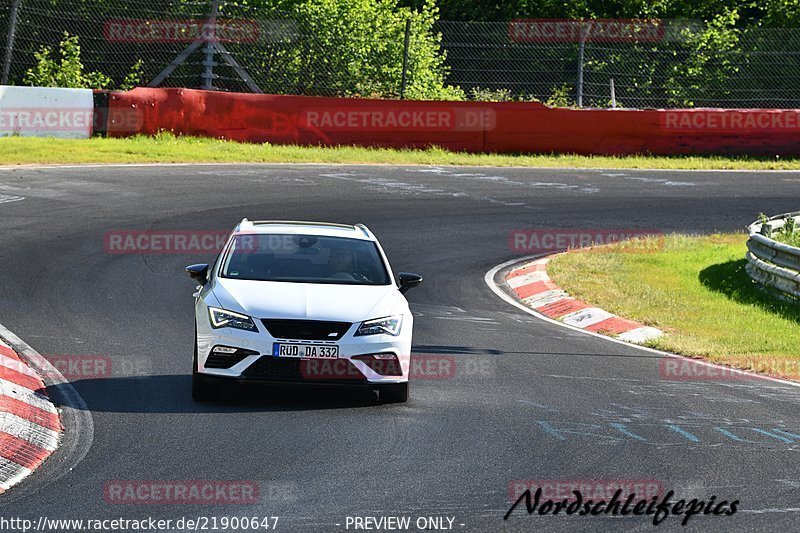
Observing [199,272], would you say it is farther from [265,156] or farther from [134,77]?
[134,77]

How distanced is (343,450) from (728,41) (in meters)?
29.4

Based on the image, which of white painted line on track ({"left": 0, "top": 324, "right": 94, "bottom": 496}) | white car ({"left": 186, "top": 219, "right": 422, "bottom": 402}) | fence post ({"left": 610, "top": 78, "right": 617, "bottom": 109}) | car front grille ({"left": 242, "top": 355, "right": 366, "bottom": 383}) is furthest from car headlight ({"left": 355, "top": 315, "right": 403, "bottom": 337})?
fence post ({"left": 610, "top": 78, "right": 617, "bottom": 109})

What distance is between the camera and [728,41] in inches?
1382

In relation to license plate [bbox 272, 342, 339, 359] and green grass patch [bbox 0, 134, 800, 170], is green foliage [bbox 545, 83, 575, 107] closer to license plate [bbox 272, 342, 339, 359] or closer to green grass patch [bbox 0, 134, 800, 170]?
green grass patch [bbox 0, 134, 800, 170]

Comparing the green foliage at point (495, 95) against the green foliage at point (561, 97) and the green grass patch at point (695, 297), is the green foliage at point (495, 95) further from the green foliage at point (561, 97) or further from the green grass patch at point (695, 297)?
the green grass patch at point (695, 297)

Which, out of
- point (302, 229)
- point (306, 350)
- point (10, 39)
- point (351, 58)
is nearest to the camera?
point (306, 350)

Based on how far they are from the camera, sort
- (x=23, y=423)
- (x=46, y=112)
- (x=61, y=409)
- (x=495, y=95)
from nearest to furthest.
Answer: (x=23, y=423) < (x=61, y=409) < (x=46, y=112) < (x=495, y=95)

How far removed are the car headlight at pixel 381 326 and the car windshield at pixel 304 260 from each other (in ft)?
2.25

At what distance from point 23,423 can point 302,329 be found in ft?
7.05

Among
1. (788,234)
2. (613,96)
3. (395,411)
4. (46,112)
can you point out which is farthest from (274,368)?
(613,96)

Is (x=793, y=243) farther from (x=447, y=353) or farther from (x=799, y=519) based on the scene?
(x=799, y=519)

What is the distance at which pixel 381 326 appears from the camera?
9.93m

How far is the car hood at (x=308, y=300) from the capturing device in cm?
973

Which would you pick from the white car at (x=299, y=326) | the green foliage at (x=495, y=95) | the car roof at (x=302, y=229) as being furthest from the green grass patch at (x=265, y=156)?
the white car at (x=299, y=326)
